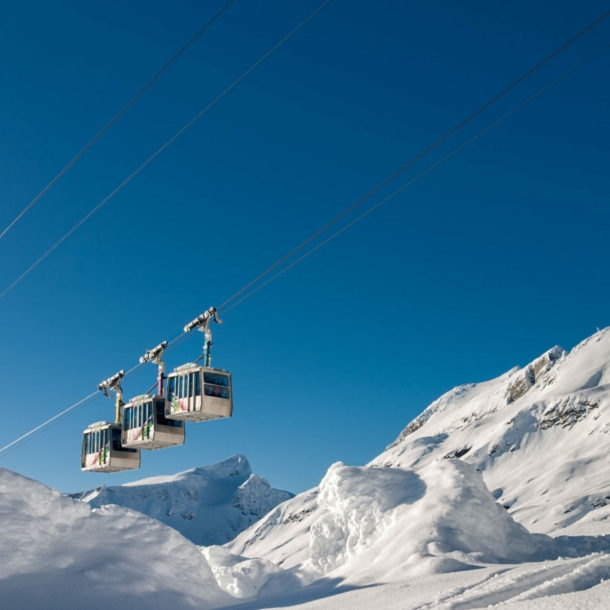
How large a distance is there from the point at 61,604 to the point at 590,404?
361 feet

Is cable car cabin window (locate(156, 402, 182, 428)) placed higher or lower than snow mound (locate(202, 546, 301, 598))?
higher

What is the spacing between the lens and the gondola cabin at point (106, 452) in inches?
1072

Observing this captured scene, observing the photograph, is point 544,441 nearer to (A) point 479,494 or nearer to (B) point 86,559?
(A) point 479,494

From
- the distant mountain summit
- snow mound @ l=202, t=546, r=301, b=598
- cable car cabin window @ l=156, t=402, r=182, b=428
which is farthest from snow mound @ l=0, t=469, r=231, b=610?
snow mound @ l=202, t=546, r=301, b=598

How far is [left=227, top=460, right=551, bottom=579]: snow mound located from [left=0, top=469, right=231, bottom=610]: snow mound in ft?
20.7

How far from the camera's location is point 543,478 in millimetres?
98562

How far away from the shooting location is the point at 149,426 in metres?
25.2

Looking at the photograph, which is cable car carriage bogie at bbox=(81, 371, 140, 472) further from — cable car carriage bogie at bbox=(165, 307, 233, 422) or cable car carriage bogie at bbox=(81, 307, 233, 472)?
cable car carriage bogie at bbox=(165, 307, 233, 422)

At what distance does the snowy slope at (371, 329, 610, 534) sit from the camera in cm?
8031

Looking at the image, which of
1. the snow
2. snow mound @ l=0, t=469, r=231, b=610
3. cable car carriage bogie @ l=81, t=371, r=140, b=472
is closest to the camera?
the snow

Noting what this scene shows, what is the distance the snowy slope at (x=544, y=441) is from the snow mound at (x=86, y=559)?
26.6m

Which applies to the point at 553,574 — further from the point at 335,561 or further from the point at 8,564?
the point at 335,561

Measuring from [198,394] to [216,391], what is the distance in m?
0.59

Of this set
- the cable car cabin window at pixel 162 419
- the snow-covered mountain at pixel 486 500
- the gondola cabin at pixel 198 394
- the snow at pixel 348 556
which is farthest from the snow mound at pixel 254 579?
the gondola cabin at pixel 198 394
